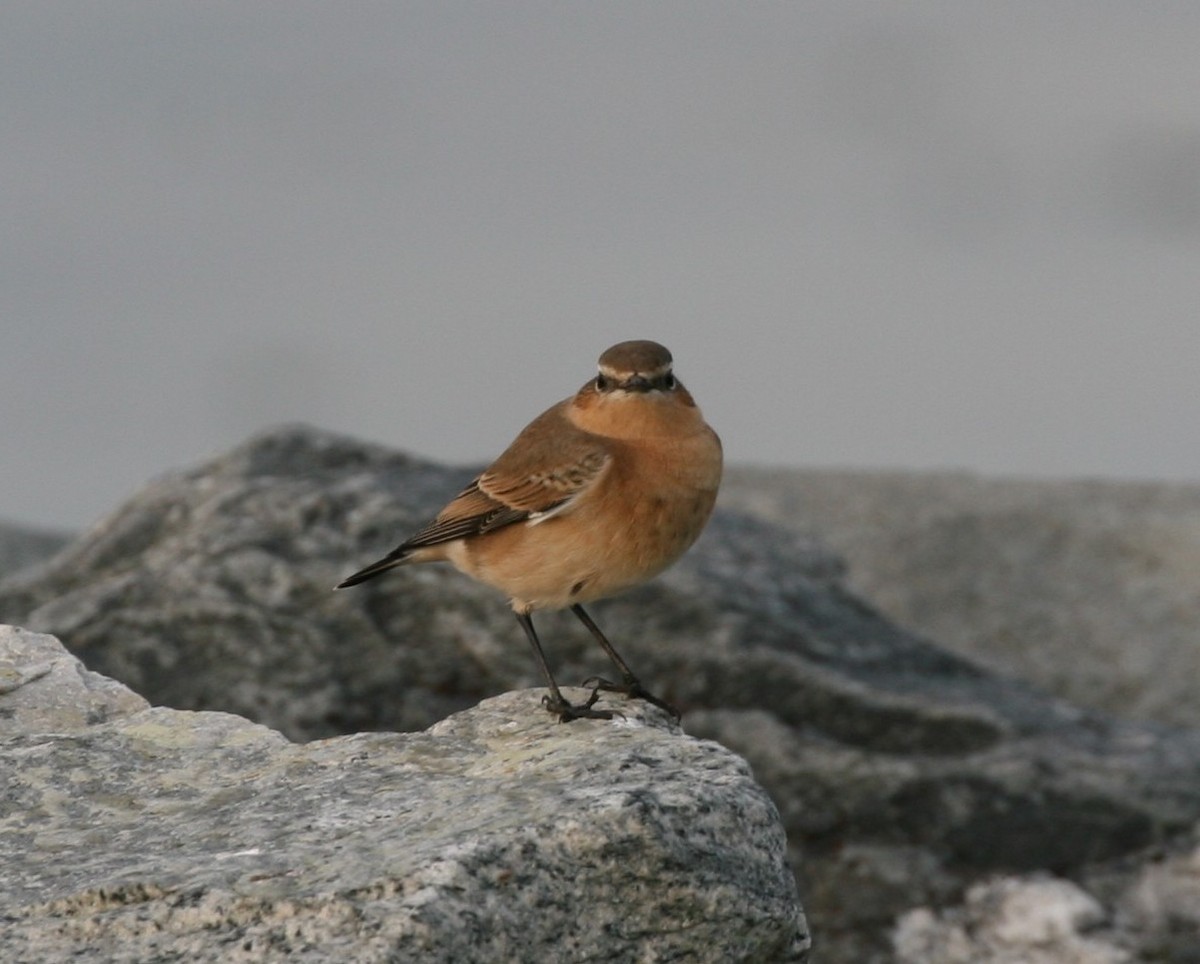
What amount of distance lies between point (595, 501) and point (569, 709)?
1.30m

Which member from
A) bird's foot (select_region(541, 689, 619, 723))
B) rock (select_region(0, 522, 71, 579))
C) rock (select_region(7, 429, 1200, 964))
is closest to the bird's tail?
rock (select_region(7, 429, 1200, 964))

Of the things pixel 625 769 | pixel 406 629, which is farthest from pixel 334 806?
pixel 406 629

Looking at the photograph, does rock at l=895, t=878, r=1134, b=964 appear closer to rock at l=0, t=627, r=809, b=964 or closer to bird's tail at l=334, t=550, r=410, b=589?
bird's tail at l=334, t=550, r=410, b=589

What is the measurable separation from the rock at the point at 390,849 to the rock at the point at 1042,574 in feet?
25.8

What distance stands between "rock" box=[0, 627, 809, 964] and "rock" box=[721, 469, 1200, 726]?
25.8ft

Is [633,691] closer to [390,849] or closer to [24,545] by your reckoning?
[390,849]

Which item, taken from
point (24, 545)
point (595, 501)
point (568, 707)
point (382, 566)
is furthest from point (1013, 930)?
point (24, 545)

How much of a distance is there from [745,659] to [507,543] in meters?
2.31

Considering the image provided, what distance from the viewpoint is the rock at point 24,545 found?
1402 cm

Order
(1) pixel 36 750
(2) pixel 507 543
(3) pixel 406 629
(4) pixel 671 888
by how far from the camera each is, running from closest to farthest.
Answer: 1. (4) pixel 671 888
2. (1) pixel 36 750
3. (2) pixel 507 543
4. (3) pixel 406 629

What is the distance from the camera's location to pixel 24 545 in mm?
14484

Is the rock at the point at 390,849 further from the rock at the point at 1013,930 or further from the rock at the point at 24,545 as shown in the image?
the rock at the point at 24,545

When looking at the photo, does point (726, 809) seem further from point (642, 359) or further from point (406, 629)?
point (406, 629)

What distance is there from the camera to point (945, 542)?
47.7ft
